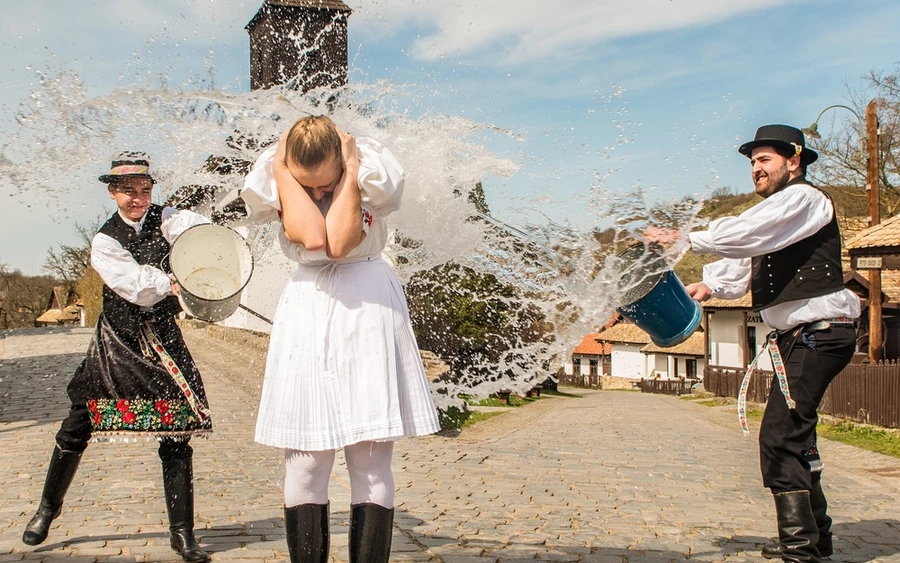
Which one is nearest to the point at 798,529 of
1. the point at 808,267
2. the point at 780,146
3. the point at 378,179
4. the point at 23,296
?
the point at 808,267

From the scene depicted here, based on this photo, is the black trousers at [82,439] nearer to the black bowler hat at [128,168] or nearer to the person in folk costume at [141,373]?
the person in folk costume at [141,373]

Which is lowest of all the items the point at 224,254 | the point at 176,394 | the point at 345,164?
the point at 176,394

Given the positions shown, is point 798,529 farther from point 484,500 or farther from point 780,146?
point 484,500

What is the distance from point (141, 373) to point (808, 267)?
3.37 meters

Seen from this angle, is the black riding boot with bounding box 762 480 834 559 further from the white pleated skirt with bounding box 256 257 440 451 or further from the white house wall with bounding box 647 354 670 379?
the white house wall with bounding box 647 354 670 379

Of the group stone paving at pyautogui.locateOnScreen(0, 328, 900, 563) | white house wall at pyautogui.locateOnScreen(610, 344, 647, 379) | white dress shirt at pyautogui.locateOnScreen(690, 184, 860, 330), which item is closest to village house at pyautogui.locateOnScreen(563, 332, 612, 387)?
white house wall at pyautogui.locateOnScreen(610, 344, 647, 379)

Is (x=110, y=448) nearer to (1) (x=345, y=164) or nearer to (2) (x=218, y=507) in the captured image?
(2) (x=218, y=507)

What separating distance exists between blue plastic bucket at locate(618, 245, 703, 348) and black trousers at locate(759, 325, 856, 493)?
21.4 inches

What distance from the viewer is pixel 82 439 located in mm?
4320

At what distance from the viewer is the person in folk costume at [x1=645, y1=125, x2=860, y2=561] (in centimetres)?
403

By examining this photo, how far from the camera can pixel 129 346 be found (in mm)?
4238

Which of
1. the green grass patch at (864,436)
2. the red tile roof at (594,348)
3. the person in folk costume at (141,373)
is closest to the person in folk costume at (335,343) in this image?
the person in folk costume at (141,373)

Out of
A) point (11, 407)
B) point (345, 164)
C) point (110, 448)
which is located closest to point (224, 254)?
point (345, 164)

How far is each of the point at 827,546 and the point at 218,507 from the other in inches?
140
